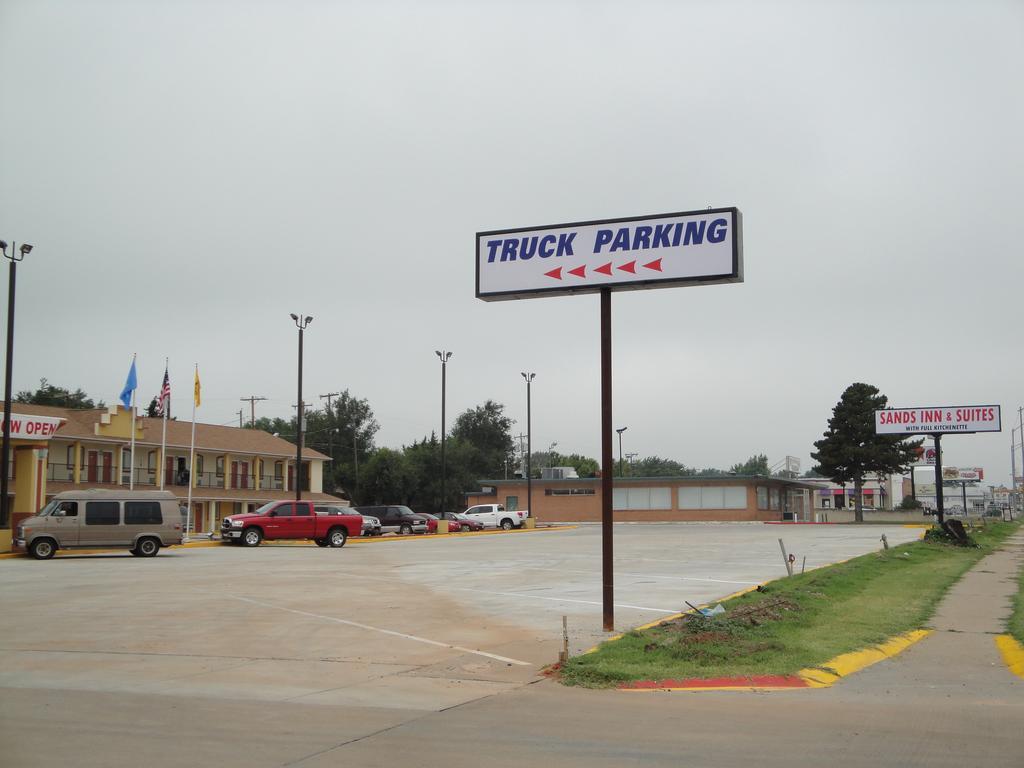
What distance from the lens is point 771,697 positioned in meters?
9.59

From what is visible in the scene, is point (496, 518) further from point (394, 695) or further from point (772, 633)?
point (394, 695)

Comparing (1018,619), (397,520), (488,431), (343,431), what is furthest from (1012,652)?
(488,431)

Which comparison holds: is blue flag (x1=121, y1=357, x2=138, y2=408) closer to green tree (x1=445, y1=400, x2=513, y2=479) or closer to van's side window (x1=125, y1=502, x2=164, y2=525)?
van's side window (x1=125, y1=502, x2=164, y2=525)

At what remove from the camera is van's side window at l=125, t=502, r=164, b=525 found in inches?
1175

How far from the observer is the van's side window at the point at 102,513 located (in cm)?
2912

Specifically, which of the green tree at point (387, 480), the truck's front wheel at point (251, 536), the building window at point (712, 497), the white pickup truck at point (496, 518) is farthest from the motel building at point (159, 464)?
the building window at point (712, 497)

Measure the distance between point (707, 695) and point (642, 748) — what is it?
8.10ft

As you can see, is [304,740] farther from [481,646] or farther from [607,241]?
[607,241]

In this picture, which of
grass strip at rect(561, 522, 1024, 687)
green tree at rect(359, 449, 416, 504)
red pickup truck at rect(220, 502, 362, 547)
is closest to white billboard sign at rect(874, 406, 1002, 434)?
grass strip at rect(561, 522, 1024, 687)

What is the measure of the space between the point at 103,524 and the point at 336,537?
974cm

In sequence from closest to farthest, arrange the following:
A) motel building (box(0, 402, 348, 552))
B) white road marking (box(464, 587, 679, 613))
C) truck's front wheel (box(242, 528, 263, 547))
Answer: white road marking (box(464, 587, 679, 613)) → truck's front wheel (box(242, 528, 263, 547)) → motel building (box(0, 402, 348, 552))

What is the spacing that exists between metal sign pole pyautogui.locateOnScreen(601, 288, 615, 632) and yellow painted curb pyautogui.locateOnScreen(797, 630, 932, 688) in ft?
11.0

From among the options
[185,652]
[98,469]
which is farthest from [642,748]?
[98,469]

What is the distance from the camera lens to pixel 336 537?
3697cm
